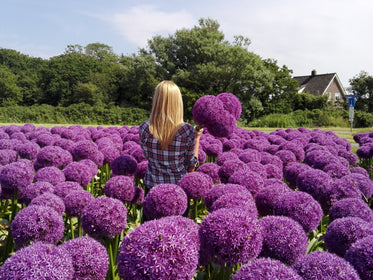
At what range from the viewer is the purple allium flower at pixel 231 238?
1.84 meters

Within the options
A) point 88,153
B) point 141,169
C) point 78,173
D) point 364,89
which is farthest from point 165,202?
point 364,89

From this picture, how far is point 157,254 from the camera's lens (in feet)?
5.00

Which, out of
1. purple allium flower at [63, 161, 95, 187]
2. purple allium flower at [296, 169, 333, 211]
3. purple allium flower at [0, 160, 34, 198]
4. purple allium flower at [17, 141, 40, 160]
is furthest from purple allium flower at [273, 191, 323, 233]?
purple allium flower at [17, 141, 40, 160]

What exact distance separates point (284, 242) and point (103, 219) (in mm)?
1463

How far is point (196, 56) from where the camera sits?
41.1 metres

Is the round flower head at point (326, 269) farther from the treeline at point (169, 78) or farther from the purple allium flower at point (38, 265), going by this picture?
the treeline at point (169, 78)

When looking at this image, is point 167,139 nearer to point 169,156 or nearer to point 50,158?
point 169,156

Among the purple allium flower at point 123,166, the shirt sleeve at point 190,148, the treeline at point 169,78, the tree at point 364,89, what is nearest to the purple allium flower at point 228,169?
the shirt sleeve at point 190,148

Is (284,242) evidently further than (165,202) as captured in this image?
No

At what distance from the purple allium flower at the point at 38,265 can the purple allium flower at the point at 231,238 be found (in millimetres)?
859

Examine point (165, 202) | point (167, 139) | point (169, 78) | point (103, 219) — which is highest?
point (169, 78)

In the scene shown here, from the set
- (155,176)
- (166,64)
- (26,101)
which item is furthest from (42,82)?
(155,176)

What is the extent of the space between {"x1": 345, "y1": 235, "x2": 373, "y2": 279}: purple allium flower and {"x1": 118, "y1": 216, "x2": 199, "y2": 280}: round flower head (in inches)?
39.8

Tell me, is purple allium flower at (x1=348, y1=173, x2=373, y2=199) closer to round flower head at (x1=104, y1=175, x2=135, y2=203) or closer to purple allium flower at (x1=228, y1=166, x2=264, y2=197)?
purple allium flower at (x1=228, y1=166, x2=264, y2=197)
